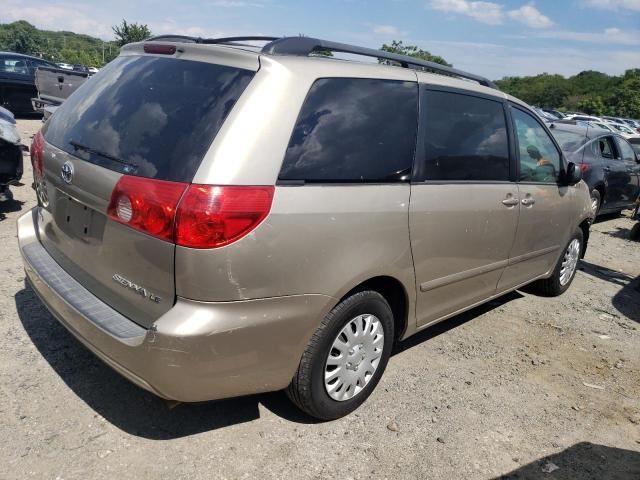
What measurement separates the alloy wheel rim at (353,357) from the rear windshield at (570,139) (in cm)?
662

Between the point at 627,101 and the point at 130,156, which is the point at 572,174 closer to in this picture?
the point at 130,156

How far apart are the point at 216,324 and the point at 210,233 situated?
38 centimetres

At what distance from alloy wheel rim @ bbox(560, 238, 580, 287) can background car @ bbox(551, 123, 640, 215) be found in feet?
10.1

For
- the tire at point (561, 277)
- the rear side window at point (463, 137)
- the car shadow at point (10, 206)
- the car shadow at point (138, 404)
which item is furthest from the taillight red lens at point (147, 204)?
the car shadow at point (10, 206)

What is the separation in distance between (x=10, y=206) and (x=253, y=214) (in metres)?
4.93

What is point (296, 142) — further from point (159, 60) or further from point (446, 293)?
point (446, 293)

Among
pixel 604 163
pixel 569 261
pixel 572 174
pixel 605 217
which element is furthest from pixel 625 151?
pixel 572 174

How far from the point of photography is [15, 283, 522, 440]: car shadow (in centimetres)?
271

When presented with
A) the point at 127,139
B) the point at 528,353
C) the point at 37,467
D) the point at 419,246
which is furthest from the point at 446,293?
the point at 37,467

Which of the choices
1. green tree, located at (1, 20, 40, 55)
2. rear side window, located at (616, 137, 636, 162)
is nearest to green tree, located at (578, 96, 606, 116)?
→ rear side window, located at (616, 137, 636, 162)

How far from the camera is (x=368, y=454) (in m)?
2.69

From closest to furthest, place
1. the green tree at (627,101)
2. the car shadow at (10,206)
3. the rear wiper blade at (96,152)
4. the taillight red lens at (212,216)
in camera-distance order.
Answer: the taillight red lens at (212,216), the rear wiper blade at (96,152), the car shadow at (10,206), the green tree at (627,101)

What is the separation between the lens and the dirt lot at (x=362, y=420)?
98.2 inches

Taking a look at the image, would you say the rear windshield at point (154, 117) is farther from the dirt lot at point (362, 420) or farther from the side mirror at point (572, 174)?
the side mirror at point (572, 174)
